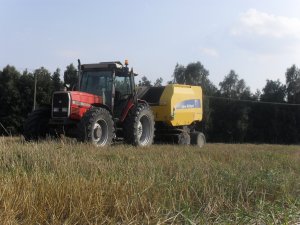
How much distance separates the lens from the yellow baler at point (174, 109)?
53.8 feet

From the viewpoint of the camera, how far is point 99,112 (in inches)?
475

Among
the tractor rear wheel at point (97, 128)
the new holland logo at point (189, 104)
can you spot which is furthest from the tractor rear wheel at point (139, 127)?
the new holland logo at point (189, 104)

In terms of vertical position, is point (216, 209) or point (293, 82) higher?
point (293, 82)

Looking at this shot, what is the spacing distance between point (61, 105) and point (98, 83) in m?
1.99

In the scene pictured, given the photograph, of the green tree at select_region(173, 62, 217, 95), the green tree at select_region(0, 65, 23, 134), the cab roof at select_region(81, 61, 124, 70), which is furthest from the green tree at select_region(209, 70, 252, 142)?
the cab roof at select_region(81, 61, 124, 70)

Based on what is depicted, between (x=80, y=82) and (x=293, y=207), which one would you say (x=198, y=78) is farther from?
(x=293, y=207)

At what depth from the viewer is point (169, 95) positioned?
16.4 meters

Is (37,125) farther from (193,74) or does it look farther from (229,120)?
(193,74)

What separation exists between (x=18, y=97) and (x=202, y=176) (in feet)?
126

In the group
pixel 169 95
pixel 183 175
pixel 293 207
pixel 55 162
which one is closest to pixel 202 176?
pixel 183 175

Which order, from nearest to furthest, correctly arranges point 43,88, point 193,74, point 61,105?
1. point 61,105
2. point 43,88
3. point 193,74

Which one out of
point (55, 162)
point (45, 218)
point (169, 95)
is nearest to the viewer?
point (45, 218)

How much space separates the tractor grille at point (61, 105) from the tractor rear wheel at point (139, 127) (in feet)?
6.97

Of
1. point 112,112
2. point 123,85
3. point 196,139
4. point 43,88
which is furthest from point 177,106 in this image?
point 43,88
